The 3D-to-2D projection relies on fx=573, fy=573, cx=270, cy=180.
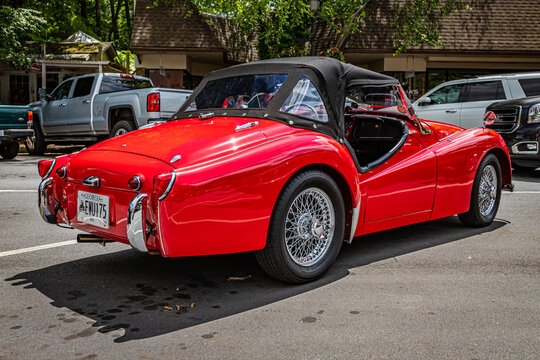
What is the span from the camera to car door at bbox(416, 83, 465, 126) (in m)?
13.2

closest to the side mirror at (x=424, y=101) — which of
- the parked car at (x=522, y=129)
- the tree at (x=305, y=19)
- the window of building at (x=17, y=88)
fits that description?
the parked car at (x=522, y=129)

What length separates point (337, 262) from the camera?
4.74 meters

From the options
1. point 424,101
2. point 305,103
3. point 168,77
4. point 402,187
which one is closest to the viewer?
point 305,103

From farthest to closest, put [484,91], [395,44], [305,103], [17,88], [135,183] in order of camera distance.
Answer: [17,88] → [395,44] → [484,91] → [305,103] → [135,183]

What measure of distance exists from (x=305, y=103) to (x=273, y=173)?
37.5 inches

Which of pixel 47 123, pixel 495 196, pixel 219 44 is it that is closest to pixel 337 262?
pixel 495 196

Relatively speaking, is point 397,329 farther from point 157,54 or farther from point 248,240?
point 157,54

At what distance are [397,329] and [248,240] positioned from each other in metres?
1.08

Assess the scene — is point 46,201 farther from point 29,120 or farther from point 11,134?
point 29,120

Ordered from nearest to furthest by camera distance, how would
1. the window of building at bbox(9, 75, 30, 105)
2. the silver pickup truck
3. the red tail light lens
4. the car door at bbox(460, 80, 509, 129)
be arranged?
the red tail light lens → the silver pickup truck → the car door at bbox(460, 80, 509, 129) → the window of building at bbox(9, 75, 30, 105)

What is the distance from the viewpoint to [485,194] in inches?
235

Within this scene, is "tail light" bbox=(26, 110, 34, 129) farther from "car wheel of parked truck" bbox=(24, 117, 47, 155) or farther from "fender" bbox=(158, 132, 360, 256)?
"fender" bbox=(158, 132, 360, 256)

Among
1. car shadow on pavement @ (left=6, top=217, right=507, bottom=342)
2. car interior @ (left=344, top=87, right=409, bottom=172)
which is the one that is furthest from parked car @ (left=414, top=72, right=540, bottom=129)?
car shadow on pavement @ (left=6, top=217, right=507, bottom=342)

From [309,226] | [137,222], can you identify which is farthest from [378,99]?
[137,222]
